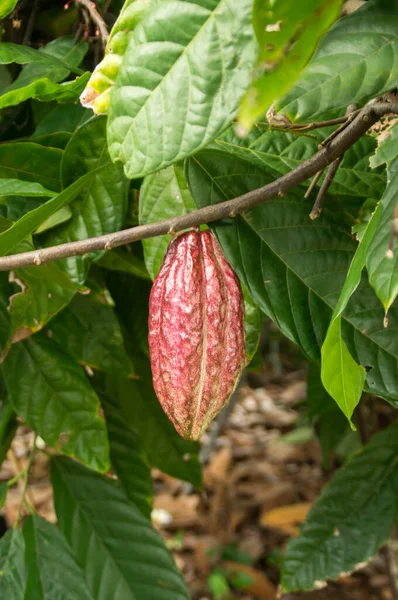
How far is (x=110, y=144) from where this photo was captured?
0.64 meters

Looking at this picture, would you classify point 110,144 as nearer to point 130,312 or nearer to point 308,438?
point 130,312

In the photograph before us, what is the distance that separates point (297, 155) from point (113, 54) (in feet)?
0.94

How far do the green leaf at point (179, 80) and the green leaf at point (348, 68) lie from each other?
0.10 meters

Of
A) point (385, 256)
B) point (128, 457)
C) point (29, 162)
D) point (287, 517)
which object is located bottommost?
point (287, 517)

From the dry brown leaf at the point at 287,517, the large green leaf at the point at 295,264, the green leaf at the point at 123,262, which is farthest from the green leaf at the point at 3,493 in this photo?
the dry brown leaf at the point at 287,517

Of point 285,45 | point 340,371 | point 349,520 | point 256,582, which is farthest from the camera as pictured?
point 256,582

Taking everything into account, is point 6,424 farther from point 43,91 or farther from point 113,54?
point 113,54

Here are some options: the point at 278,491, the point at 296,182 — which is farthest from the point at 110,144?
the point at 278,491

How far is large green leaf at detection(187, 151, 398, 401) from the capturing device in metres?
0.83

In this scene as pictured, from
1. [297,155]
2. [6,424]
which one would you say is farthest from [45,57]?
[6,424]

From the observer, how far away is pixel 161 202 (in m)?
0.92

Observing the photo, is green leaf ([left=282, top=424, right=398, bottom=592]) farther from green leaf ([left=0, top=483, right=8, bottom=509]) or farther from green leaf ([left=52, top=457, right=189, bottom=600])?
green leaf ([left=0, top=483, right=8, bottom=509])

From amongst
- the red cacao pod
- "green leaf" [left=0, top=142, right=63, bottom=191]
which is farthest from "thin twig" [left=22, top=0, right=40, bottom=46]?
the red cacao pod

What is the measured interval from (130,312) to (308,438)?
84.7 inches
